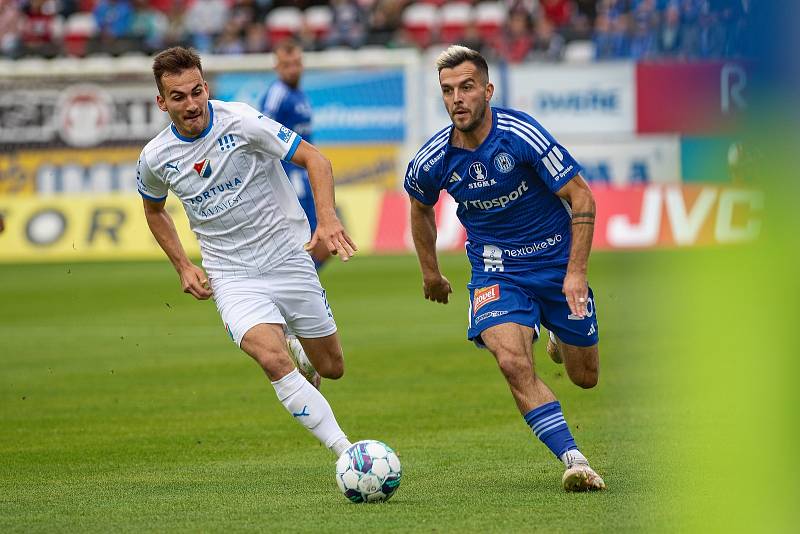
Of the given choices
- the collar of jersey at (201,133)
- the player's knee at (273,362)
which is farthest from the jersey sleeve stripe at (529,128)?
the player's knee at (273,362)

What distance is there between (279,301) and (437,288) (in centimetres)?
82

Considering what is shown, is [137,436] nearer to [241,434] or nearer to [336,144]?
[241,434]

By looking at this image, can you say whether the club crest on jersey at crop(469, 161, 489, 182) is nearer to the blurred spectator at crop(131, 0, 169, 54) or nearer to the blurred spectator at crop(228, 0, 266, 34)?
the blurred spectator at crop(228, 0, 266, 34)

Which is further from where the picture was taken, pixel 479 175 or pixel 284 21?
pixel 284 21

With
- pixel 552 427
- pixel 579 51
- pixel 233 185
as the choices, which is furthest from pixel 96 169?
pixel 552 427

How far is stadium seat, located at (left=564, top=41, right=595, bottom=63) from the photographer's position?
25.5 meters

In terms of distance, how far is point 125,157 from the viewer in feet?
82.0

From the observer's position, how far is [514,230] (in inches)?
248

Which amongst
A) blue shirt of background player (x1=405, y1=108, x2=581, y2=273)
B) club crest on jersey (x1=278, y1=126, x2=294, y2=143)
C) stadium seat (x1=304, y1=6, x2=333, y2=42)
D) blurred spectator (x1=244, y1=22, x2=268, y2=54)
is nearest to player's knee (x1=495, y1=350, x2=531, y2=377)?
blue shirt of background player (x1=405, y1=108, x2=581, y2=273)

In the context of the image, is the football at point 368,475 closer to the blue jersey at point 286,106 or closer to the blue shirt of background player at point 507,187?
the blue shirt of background player at point 507,187

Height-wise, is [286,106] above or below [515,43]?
above

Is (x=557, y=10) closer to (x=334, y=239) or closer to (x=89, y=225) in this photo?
(x=89, y=225)

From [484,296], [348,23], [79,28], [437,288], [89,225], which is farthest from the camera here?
[79,28]

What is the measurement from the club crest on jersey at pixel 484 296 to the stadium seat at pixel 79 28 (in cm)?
2333
